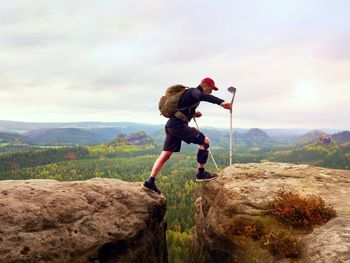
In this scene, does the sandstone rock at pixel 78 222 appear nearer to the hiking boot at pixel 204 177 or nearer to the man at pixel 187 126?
the man at pixel 187 126

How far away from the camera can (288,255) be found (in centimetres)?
1038

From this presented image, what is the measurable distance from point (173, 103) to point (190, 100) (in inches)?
28.1

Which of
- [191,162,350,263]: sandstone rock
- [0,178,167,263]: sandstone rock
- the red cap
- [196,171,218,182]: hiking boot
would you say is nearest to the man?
the red cap

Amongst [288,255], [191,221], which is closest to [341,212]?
[288,255]

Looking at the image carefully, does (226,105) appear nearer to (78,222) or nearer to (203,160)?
(203,160)

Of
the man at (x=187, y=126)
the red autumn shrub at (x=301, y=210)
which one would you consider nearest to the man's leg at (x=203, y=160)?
the man at (x=187, y=126)

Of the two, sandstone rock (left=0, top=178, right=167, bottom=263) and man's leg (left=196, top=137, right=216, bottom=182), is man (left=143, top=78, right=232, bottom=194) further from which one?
sandstone rock (left=0, top=178, right=167, bottom=263)

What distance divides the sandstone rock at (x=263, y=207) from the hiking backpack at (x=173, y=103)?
12.6ft

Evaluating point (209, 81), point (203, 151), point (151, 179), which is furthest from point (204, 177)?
point (209, 81)

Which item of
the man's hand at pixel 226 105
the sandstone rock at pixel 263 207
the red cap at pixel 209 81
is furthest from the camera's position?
the red cap at pixel 209 81

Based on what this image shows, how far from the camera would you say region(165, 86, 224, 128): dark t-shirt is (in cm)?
1309

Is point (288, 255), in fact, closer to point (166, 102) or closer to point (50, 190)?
point (166, 102)

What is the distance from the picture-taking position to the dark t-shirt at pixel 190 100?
13086mm

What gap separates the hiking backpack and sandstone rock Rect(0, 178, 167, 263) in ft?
12.5
